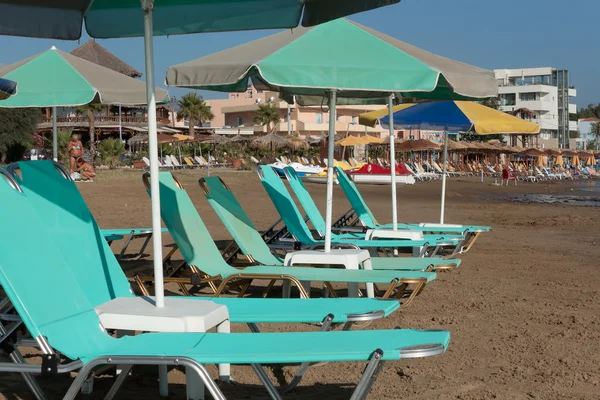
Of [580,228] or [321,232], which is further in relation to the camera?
[580,228]

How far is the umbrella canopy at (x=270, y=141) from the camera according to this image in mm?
47562

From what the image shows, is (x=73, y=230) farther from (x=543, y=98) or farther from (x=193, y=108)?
(x=543, y=98)

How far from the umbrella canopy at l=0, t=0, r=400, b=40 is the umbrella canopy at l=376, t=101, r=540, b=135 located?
6.35 meters

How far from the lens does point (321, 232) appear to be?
7762 millimetres

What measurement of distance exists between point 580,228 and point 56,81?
8.93m

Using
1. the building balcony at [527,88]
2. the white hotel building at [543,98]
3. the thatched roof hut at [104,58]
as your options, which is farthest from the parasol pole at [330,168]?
the building balcony at [527,88]

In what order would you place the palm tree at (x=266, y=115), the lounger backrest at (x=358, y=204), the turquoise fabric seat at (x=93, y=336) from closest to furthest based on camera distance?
the turquoise fabric seat at (x=93, y=336)
the lounger backrest at (x=358, y=204)
the palm tree at (x=266, y=115)

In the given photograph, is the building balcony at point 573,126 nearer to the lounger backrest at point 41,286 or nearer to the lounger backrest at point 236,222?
the lounger backrest at point 236,222

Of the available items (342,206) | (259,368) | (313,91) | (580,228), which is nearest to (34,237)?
(259,368)

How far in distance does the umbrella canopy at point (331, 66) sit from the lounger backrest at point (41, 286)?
7.41ft

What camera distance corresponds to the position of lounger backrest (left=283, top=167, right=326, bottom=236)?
7.83 metres

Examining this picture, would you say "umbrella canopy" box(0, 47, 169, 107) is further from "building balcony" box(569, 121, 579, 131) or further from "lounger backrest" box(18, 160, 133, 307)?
"building balcony" box(569, 121, 579, 131)

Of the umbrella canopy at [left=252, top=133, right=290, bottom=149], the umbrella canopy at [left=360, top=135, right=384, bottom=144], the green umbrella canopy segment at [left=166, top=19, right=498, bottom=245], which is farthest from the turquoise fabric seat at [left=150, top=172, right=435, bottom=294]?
the umbrella canopy at [left=252, top=133, right=290, bottom=149]

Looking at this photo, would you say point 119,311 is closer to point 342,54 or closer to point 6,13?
point 6,13
